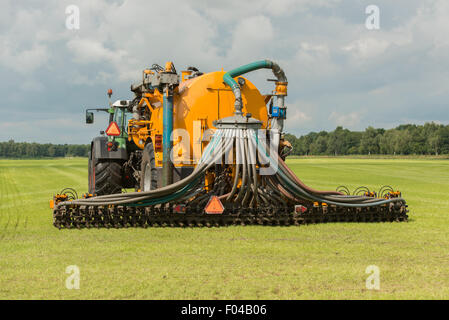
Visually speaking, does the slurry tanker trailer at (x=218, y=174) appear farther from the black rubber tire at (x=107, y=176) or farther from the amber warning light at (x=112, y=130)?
the black rubber tire at (x=107, y=176)

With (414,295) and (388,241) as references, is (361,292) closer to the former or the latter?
(414,295)

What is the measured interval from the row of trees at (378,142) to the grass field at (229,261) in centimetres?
9768

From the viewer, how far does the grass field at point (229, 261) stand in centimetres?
529

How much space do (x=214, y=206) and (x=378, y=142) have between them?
127 m

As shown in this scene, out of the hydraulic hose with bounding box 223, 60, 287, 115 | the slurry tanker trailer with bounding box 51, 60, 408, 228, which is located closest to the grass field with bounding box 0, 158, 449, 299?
the slurry tanker trailer with bounding box 51, 60, 408, 228

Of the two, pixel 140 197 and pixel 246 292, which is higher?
pixel 140 197

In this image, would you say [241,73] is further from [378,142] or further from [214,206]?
[378,142]

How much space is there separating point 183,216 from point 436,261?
14.6 feet

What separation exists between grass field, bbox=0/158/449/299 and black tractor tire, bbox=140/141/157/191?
1567 millimetres

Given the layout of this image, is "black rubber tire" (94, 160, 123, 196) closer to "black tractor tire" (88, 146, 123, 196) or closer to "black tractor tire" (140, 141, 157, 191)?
"black tractor tire" (88, 146, 123, 196)

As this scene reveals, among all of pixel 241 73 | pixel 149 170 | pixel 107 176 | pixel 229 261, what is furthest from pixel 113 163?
pixel 229 261

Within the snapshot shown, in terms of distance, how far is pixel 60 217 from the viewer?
9.09m

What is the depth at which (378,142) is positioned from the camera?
129250 mm
